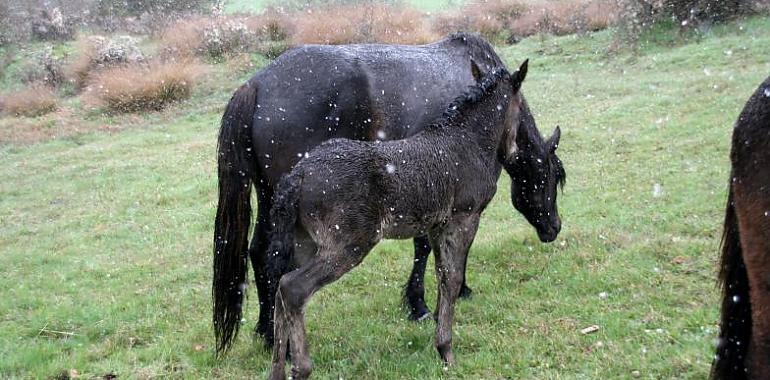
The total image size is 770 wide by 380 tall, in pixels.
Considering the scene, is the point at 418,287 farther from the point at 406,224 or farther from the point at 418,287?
the point at 406,224

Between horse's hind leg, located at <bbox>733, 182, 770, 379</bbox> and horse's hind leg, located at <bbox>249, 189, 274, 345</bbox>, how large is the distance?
122 inches

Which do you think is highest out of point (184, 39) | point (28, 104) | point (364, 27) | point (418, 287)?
point (418, 287)

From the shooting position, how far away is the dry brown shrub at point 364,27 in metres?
17.5

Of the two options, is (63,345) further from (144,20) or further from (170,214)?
(144,20)

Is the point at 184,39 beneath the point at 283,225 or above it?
beneath

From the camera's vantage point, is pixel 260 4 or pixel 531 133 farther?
pixel 260 4

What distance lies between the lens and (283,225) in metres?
3.73

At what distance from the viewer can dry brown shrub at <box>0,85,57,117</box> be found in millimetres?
15992

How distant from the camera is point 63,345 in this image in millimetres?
5227

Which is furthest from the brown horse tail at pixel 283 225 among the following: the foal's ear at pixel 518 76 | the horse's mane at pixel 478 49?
the horse's mane at pixel 478 49

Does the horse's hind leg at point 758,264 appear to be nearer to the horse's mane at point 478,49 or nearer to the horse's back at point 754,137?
the horse's back at point 754,137

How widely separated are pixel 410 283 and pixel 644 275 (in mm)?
1859

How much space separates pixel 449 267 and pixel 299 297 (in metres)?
1.10

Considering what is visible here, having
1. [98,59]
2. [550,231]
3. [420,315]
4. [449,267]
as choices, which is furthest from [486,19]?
[449,267]
